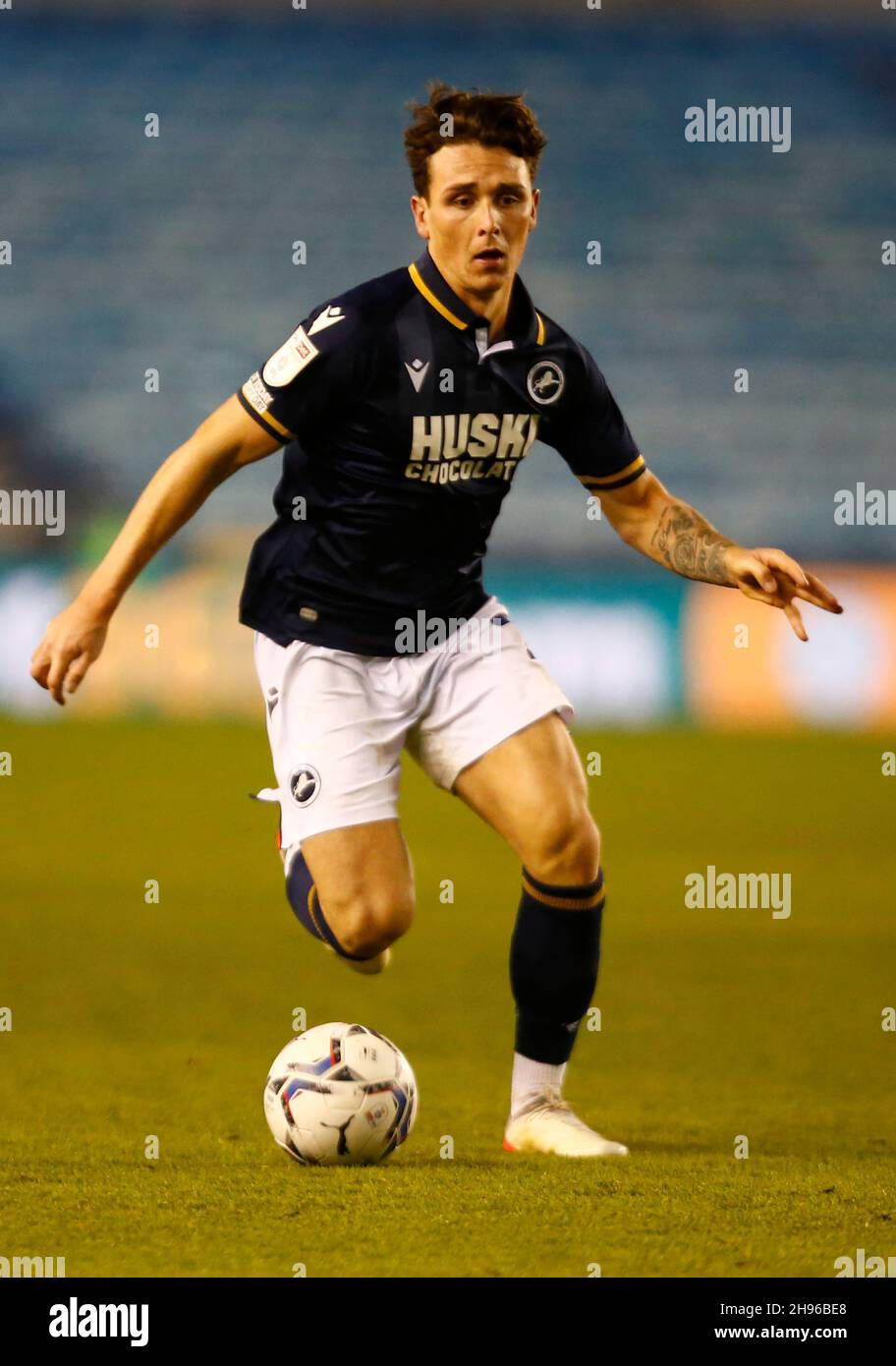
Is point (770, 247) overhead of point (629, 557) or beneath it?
overhead

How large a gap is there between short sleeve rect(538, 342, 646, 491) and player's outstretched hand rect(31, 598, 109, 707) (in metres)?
1.23

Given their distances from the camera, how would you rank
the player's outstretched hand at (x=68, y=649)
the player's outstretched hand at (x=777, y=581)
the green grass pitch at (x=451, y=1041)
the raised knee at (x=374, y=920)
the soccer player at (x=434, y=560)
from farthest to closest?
the raised knee at (x=374, y=920), the soccer player at (x=434, y=560), the player's outstretched hand at (x=777, y=581), the player's outstretched hand at (x=68, y=649), the green grass pitch at (x=451, y=1041)

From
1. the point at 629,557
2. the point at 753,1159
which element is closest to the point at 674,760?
the point at 629,557

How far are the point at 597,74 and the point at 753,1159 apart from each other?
19.6 m

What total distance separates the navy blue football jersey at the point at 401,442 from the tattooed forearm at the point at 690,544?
16 cm

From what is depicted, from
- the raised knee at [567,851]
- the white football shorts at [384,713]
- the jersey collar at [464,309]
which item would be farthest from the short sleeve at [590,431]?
the raised knee at [567,851]

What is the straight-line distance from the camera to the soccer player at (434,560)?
426 centimetres

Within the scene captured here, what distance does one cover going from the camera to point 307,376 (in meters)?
4.24

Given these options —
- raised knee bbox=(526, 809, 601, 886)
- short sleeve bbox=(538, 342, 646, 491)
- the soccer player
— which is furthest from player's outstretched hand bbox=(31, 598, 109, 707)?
short sleeve bbox=(538, 342, 646, 491)

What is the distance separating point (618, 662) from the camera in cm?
1608

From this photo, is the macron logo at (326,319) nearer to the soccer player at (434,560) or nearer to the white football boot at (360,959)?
the soccer player at (434,560)

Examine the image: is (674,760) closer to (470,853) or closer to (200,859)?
(470,853)

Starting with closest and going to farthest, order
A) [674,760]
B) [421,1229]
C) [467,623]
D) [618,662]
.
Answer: [421,1229]
[467,623]
[674,760]
[618,662]

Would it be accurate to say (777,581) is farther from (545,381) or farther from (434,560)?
(434,560)
